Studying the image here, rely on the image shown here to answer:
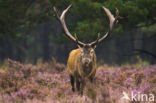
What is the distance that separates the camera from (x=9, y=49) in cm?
3597

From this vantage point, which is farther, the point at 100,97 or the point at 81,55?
the point at 81,55

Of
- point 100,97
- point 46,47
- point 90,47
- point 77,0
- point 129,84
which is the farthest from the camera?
point 46,47

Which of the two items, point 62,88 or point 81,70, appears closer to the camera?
point 81,70

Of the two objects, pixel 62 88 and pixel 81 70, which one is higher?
pixel 81 70

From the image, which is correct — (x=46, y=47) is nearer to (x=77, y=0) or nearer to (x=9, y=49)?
(x=9, y=49)

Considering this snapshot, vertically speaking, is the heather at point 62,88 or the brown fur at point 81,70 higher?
the brown fur at point 81,70

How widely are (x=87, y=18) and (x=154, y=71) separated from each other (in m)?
3.46

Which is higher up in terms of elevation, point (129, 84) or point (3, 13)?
point (3, 13)

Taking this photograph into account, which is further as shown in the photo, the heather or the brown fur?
the brown fur

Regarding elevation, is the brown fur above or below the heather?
above

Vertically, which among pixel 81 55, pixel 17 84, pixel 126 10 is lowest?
pixel 17 84

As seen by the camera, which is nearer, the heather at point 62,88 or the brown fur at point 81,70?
the heather at point 62,88

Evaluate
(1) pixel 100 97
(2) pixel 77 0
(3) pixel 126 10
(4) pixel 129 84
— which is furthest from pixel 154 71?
(1) pixel 100 97

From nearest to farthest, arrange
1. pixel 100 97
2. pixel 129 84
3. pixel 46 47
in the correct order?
1. pixel 100 97
2. pixel 129 84
3. pixel 46 47
